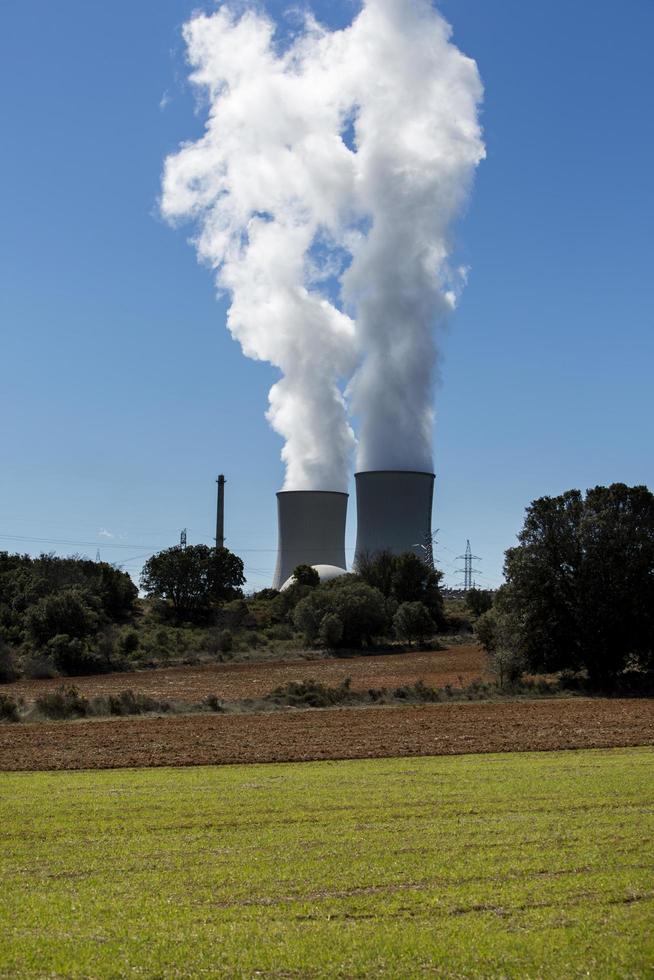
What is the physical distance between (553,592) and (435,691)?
6.07m

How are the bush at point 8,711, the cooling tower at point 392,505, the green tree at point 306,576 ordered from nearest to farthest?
the bush at point 8,711 < the cooling tower at point 392,505 < the green tree at point 306,576

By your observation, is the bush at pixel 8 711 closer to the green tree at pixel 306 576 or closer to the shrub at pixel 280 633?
the shrub at pixel 280 633

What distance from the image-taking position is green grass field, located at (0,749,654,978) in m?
6.24

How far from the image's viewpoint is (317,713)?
26.7m

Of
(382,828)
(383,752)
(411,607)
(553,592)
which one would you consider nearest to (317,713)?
(383,752)

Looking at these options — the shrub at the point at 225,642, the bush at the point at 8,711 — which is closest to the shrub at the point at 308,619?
the shrub at the point at 225,642

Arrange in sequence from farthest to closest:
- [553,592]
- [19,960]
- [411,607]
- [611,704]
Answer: [411,607]
[553,592]
[611,704]
[19,960]

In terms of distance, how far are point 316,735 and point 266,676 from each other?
24.3 meters

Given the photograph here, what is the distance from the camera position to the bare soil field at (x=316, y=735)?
17656 millimetres

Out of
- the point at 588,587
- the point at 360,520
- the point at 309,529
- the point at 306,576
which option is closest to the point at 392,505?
the point at 360,520

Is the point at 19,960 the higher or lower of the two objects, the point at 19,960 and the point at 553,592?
the lower

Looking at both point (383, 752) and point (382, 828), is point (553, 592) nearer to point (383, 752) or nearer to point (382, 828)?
point (383, 752)

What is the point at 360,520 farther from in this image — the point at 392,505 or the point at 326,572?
the point at 326,572

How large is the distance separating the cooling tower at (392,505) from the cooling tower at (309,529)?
4538 millimetres
